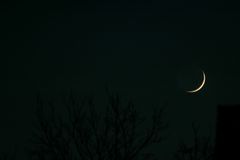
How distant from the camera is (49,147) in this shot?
24.6 metres

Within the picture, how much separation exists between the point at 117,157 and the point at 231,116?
7.93 m

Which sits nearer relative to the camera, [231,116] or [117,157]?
[231,116]

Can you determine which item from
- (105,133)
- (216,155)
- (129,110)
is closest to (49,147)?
(105,133)

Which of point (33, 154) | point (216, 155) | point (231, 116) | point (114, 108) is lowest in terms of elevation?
point (216, 155)

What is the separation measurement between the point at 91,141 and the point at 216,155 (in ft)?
27.9

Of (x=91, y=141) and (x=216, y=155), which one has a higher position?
(x=91, y=141)

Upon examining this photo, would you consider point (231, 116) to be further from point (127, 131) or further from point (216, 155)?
point (127, 131)

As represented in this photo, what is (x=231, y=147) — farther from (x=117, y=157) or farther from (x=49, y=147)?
(x=49, y=147)

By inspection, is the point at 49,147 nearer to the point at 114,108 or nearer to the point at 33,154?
the point at 33,154

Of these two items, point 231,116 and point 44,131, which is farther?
point 44,131

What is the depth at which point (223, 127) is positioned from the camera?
1800 centimetres

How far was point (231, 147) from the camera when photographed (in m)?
17.8

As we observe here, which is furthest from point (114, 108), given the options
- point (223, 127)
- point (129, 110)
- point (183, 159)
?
point (223, 127)

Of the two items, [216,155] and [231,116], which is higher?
[231,116]
